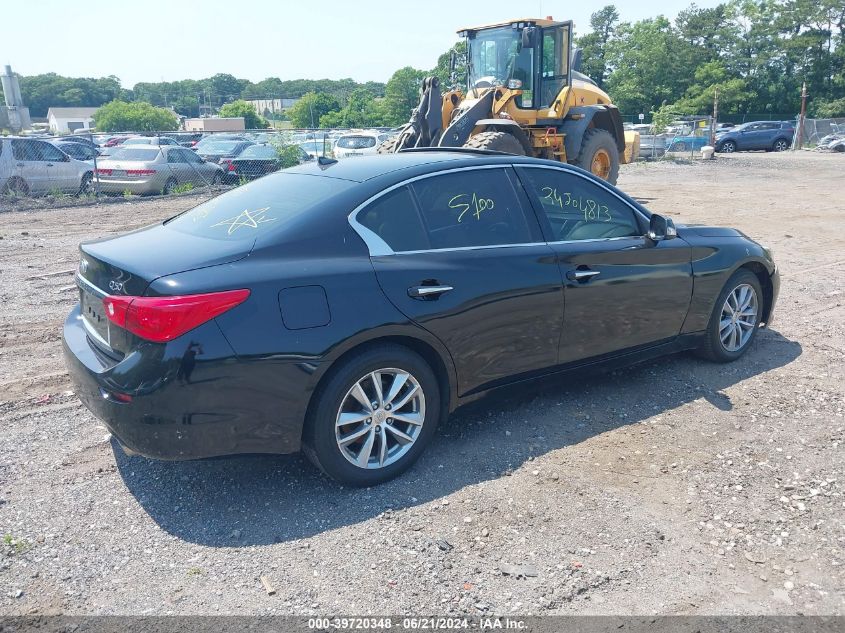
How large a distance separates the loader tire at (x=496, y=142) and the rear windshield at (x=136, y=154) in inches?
370

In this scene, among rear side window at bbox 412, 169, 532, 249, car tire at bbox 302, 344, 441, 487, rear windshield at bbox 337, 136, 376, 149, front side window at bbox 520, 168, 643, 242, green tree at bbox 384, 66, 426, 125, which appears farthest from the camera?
green tree at bbox 384, 66, 426, 125

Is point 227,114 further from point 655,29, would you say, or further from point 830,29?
point 830,29

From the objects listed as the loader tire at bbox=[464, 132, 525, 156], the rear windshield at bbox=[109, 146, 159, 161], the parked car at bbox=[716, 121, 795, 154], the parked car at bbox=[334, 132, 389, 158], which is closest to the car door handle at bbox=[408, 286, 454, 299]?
the loader tire at bbox=[464, 132, 525, 156]

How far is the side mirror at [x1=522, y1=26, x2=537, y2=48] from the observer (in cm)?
1381

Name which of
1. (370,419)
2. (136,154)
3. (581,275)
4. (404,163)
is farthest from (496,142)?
(136,154)

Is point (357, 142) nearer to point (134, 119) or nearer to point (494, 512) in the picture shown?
point (494, 512)

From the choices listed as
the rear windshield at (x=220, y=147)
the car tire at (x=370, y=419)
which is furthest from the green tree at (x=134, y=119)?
the car tire at (x=370, y=419)

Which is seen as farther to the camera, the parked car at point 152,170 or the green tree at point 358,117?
the green tree at point 358,117

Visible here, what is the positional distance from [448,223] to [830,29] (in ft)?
259

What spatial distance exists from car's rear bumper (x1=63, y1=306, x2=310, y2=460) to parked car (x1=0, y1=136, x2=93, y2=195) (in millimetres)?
15357

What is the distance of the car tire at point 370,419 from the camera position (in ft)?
11.9

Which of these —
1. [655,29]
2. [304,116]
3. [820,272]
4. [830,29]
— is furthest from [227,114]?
[820,272]

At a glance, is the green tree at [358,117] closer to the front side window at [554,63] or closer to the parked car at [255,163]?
the parked car at [255,163]

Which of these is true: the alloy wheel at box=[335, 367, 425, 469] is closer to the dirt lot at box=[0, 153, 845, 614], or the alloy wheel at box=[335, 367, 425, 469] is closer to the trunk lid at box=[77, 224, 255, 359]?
the dirt lot at box=[0, 153, 845, 614]
